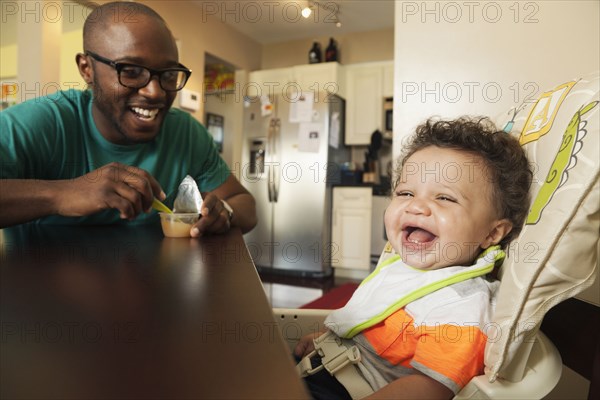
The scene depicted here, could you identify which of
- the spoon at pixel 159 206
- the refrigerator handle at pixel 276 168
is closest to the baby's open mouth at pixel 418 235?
the spoon at pixel 159 206

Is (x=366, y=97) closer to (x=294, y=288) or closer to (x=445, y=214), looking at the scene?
(x=294, y=288)

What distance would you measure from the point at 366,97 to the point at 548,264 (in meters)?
4.60

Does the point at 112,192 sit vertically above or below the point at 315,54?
below

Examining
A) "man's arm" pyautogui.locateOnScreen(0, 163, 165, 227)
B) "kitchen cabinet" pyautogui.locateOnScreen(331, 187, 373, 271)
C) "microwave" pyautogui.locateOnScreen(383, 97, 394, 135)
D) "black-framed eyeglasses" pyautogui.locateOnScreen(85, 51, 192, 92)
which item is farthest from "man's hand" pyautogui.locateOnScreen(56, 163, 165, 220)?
"microwave" pyautogui.locateOnScreen(383, 97, 394, 135)

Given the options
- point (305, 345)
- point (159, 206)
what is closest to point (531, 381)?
point (305, 345)

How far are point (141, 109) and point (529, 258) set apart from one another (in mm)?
1125

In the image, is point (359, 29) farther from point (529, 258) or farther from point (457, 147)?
point (529, 258)

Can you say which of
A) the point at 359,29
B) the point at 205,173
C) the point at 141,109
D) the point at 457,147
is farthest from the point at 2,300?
the point at 359,29

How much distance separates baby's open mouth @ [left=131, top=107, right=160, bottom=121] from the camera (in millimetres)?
1295

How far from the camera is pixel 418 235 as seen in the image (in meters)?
0.82

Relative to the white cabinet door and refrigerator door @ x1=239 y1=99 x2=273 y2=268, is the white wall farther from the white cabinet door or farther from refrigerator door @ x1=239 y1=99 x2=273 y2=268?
the white cabinet door

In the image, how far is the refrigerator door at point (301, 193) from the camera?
14.9 feet

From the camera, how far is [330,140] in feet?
15.1

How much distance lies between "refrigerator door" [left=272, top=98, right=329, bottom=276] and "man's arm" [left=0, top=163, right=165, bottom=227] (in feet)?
12.0
